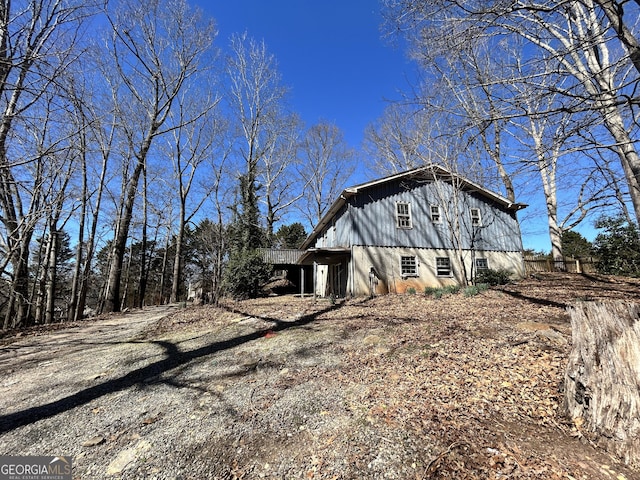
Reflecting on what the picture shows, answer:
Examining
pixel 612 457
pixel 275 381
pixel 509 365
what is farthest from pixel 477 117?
pixel 275 381

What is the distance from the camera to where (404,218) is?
14836mm

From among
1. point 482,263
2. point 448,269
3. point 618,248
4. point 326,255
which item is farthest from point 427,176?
point 618,248

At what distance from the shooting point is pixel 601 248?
15.1 metres

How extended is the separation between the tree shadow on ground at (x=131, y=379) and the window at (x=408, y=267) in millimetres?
7343

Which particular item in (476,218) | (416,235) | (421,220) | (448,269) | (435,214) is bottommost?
(448,269)

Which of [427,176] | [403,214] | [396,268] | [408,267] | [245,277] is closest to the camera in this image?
[396,268]

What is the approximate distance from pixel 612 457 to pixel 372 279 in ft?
36.6

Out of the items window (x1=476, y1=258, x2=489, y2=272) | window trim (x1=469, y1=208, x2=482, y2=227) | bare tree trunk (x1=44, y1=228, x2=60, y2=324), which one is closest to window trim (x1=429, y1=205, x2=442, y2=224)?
window trim (x1=469, y1=208, x2=482, y2=227)

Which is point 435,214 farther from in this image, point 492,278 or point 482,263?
point 492,278

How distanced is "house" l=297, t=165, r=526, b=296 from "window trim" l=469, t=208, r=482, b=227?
5 centimetres

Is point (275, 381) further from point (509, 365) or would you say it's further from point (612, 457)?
point (612, 457)

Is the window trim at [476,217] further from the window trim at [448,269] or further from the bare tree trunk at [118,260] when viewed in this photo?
the bare tree trunk at [118,260]

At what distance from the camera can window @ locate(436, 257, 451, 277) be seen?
47.9 feet

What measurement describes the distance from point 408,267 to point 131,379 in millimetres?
12002
